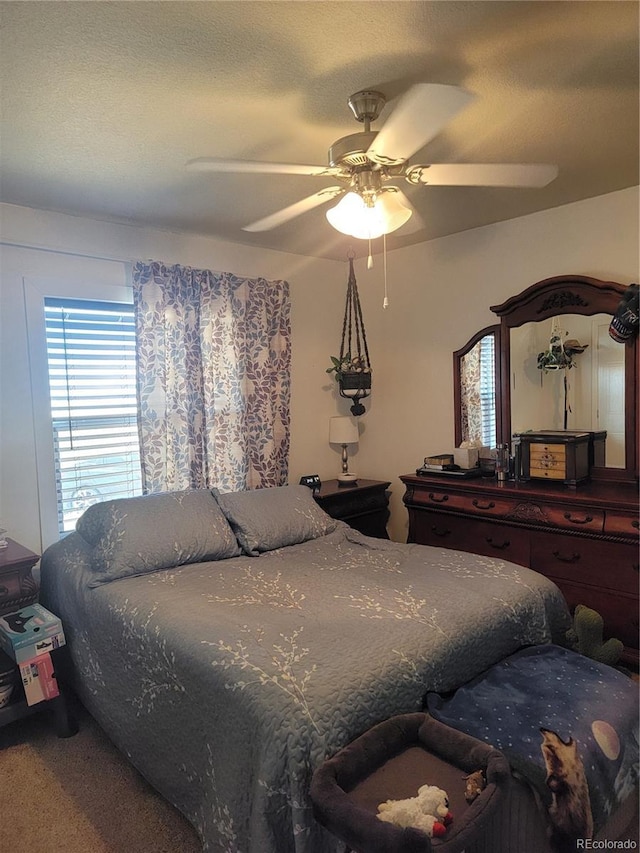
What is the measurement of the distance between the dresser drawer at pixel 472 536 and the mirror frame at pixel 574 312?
0.60 meters

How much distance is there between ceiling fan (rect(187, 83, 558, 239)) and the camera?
63.6 inches

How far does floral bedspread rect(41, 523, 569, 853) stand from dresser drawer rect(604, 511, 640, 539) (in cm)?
62

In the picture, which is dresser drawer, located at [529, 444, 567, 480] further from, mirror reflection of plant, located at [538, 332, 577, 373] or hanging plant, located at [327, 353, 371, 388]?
hanging plant, located at [327, 353, 371, 388]

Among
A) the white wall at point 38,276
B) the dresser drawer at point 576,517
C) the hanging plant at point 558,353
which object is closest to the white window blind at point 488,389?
the hanging plant at point 558,353

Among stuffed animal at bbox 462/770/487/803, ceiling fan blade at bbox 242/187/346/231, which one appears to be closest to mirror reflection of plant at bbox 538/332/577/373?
ceiling fan blade at bbox 242/187/346/231

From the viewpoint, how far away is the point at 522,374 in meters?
3.39

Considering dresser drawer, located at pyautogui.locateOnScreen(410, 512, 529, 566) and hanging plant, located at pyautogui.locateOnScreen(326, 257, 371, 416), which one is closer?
dresser drawer, located at pyautogui.locateOnScreen(410, 512, 529, 566)

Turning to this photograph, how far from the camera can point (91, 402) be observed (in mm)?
3076

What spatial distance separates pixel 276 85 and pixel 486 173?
2.48ft

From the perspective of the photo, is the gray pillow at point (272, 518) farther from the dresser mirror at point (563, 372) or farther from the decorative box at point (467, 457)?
the dresser mirror at point (563, 372)

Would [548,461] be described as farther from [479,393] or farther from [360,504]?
[360,504]

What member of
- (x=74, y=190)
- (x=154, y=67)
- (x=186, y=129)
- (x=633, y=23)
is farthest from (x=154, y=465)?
(x=633, y=23)

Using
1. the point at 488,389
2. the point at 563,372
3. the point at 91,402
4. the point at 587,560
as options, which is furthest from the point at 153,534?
the point at 563,372

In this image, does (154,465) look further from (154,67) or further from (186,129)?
(154,67)
